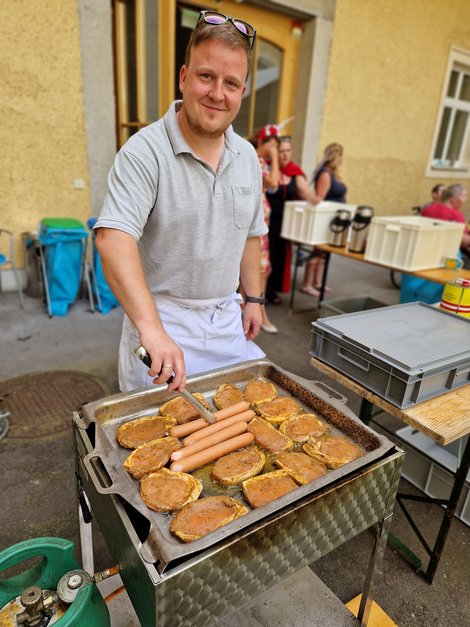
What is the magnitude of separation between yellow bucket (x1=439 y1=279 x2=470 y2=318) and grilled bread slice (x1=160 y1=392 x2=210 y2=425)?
1485 millimetres

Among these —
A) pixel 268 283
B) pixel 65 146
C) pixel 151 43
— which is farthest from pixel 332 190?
pixel 65 146

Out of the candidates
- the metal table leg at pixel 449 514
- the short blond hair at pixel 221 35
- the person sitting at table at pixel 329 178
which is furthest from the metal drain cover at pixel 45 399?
the person sitting at table at pixel 329 178

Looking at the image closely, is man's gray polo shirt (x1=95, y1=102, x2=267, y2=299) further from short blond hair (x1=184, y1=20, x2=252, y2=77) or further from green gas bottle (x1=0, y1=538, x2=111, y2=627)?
green gas bottle (x1=0, y1=538, x2=111, y2=627)

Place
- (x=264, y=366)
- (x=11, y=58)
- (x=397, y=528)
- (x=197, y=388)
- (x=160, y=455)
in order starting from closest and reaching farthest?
(x=160, y=455)
(x=197, y=388)
(x=264, y=366)
(x=397, y=528)
(x=11, y=58)

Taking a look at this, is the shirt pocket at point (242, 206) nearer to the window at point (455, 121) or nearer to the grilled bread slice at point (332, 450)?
the grilled bread slice at point (332, 450)

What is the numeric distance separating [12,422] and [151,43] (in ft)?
15.5

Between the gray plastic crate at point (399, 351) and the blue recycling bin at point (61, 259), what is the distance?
3.79m

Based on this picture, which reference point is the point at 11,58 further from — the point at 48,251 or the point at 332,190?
the point at 332,190

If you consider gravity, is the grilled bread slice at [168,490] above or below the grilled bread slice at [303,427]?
below

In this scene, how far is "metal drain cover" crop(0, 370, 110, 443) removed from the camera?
309cm

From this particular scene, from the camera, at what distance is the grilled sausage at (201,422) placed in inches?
57.2

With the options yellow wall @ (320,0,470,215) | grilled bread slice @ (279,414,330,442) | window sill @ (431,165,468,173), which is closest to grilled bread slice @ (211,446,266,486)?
grilled bread slice @ (279,414,330,442)

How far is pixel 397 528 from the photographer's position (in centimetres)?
248

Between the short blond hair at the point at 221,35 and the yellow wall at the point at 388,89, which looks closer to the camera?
the short blond hair at the point at 221,35
